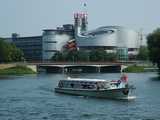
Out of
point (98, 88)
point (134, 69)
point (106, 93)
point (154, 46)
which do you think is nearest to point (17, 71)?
point (134, 69)

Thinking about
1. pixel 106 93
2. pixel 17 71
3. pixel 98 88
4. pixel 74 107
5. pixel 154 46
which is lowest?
pixel 74 107

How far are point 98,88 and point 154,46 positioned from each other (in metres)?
53.5

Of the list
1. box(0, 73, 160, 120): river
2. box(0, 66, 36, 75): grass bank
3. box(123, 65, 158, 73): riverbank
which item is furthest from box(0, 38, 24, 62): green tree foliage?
box(0, 73, 160, 120): river

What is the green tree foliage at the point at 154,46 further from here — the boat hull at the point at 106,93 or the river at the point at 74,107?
the boat hull at the point at 106,93

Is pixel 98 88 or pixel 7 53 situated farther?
pixel 7 53

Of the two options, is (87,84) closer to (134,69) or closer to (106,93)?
(106,93)

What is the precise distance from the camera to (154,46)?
116 meters

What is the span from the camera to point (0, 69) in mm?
135375

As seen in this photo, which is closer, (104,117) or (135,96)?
(104,117)

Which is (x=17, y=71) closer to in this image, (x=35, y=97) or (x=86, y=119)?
(x=35, y=97)

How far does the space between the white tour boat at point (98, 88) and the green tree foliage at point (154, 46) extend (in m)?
44.1

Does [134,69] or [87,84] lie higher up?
[134,69]

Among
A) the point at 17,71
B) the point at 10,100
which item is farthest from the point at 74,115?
the point at 17,71

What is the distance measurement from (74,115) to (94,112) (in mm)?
2769
